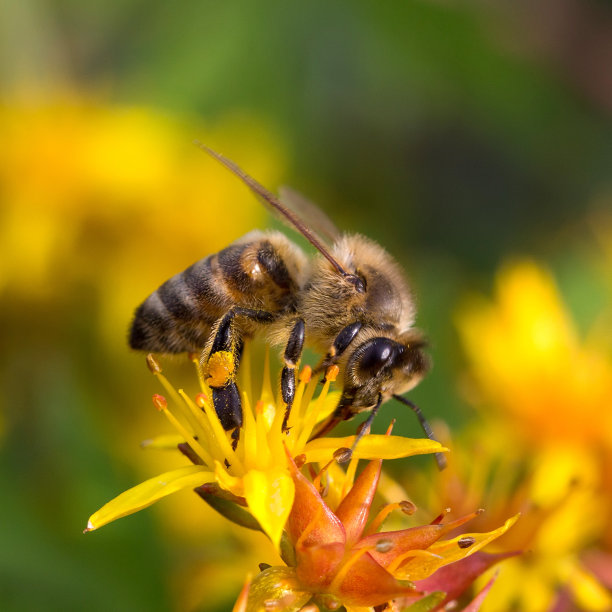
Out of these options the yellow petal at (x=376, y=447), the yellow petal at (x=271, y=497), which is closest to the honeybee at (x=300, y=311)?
the yellow petal at (x=376, y=447)

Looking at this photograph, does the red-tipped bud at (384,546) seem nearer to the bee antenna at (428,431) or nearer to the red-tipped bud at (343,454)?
the red-tipped bud at (343,454)

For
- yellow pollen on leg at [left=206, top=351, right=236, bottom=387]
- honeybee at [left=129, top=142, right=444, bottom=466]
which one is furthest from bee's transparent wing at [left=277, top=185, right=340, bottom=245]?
yellow pollen on leg at [left=206, top=351, right=236, bottom=387]

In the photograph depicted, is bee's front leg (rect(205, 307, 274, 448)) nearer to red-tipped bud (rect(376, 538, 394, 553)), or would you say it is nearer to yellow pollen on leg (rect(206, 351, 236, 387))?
yellow pollen on leg (rect(206, 351, 236, 387))

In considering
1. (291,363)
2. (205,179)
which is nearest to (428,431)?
(291,363)

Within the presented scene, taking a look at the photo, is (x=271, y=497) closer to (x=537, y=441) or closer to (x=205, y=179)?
(x=537, y=441)

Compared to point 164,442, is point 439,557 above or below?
below

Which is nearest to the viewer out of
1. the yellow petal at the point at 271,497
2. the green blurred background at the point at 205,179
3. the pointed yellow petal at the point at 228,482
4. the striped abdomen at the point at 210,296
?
the yellow petal at the point at 271,497
